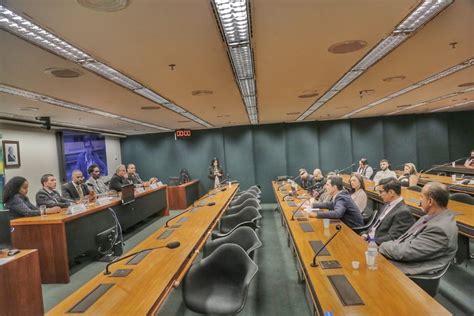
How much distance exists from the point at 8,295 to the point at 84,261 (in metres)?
2.20

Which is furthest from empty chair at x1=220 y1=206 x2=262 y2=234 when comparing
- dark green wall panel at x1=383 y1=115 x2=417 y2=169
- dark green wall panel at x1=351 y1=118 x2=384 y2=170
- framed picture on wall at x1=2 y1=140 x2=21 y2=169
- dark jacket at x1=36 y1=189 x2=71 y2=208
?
dark green wall panel at x1=383 y1=115 x2=417 y2=169

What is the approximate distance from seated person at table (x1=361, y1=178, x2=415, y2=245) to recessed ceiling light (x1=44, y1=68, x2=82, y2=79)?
A: 3.53 metres

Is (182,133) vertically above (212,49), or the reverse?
(212,49)

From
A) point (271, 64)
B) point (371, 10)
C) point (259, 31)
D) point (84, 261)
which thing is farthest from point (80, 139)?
point (371, 10)

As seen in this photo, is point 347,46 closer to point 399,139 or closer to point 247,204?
point 247,204

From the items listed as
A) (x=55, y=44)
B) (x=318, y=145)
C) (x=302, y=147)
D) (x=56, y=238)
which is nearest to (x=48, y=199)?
(x=56, y=238)

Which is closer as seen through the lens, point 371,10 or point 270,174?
point 371,10

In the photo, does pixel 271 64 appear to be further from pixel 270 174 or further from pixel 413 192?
pixel 270 174

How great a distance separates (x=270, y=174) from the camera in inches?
425

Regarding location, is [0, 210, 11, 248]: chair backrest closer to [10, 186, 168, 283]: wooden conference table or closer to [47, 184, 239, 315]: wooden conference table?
[10, 186, 168, 283]: wooden conference table

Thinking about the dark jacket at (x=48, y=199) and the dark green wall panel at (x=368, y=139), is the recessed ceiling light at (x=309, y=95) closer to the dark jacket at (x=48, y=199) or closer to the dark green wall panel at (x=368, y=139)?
the dark jacket at (x=48, y=199)

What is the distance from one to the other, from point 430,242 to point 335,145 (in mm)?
8807

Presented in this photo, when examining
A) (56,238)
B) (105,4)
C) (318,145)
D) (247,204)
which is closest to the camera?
(105,4)

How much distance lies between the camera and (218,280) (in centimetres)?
253
